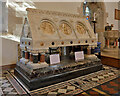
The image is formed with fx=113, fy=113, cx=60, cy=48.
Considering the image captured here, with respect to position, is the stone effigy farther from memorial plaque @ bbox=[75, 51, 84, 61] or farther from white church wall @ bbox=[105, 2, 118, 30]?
white church wall @ bbox=[105, 2, 118, 30]

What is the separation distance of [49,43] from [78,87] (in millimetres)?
1082

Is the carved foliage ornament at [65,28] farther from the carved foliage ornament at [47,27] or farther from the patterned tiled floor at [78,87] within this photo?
the patterned tiled floor at [78,87]

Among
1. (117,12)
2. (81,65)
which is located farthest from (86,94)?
(117,12)

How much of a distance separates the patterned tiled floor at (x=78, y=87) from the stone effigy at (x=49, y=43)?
0.46 ft

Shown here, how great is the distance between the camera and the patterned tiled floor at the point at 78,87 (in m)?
2.08

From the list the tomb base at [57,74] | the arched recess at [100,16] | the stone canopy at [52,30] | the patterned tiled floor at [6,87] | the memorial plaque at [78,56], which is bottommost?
the patterned tiled floor at [6,87]

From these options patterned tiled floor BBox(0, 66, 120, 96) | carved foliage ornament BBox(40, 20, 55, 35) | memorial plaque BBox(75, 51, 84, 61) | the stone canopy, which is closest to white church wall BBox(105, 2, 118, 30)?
the stone canopy

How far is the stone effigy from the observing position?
2277 mm

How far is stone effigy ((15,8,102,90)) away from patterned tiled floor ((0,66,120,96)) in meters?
0.14

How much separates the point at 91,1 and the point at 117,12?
2573 mm

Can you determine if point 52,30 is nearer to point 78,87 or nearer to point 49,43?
point 49,43

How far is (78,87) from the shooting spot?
7.47 ft

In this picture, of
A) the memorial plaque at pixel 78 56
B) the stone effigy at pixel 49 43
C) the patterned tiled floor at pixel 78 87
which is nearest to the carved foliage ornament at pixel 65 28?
the stone effigy at pixel 49 43

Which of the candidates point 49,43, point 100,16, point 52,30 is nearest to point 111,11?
point 100,16
